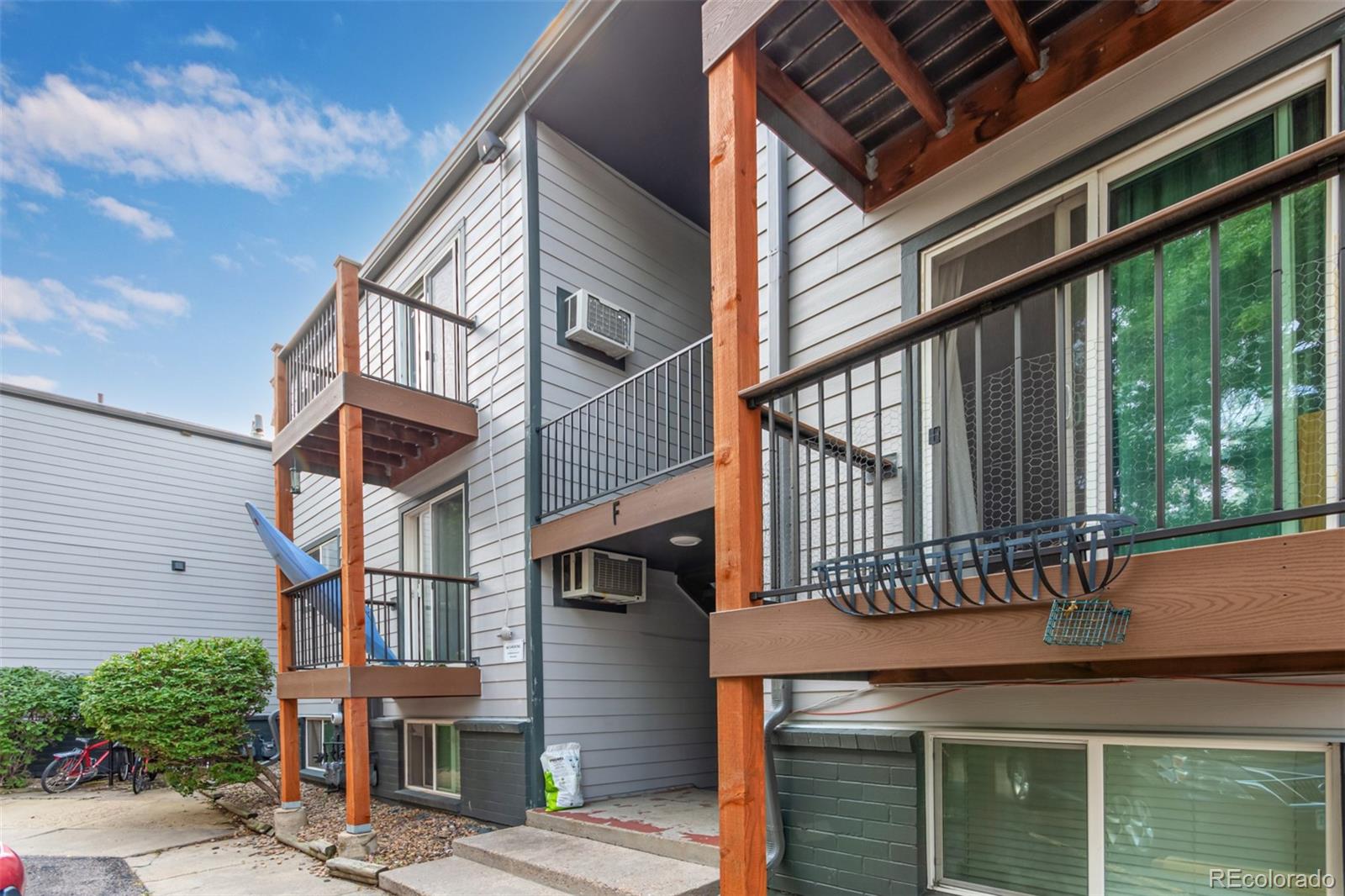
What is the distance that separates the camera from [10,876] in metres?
2.76

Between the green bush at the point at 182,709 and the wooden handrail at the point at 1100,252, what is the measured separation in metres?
6.42

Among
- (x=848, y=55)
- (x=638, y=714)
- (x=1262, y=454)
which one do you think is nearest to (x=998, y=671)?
→ (x=1262, y=454)

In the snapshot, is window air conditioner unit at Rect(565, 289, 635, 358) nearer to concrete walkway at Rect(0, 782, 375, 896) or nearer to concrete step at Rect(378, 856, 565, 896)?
concrete step at Rect(378, 856, 565, 896)

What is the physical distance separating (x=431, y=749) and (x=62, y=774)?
5.55m

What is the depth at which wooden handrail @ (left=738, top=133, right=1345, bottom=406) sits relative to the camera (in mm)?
1612

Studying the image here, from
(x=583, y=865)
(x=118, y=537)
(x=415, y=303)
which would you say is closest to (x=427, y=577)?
(x=415, y=303)

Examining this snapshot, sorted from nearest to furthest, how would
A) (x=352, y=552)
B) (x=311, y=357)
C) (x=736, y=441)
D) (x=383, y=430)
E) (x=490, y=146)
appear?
(x=736, y=441) → (x=352, y=552) → (x=383, y=430) → (x=490, y=146) → (x=311, y=357)

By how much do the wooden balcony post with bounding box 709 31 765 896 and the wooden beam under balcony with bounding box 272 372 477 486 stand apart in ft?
12.9

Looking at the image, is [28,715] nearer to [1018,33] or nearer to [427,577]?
[427,577]

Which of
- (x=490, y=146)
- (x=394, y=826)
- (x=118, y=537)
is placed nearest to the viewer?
(x=394, y=826)

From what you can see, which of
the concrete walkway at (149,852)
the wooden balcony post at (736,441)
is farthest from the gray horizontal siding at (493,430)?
the wooden balcony post at (736,441)

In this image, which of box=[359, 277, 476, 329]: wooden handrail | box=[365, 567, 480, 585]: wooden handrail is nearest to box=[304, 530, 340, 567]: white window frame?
box=[365, 567, 480, 585]: wooden handrail

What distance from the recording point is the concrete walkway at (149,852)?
15.4ft

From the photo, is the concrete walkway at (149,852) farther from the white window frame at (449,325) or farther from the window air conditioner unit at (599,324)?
the window air conditioner unit at (599,324)
